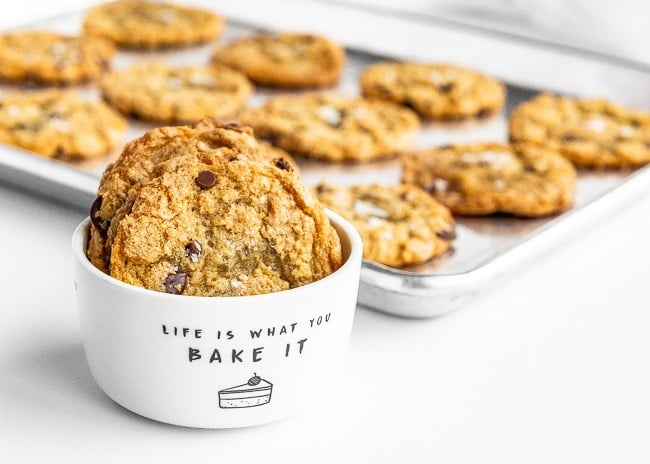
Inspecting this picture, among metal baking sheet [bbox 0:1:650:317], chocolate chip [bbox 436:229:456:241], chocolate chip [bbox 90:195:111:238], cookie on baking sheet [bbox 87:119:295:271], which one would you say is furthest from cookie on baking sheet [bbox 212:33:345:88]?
chocolate chip [bbox 90:195:111:238]

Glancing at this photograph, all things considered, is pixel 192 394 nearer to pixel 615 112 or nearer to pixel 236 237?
pixel 236 237

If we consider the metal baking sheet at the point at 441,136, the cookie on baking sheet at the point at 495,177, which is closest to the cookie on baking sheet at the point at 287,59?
the metal baking sheet at the point at 441,136

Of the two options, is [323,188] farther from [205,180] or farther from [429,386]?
[205,180]

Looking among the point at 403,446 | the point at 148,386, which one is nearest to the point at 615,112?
the point at 403,446

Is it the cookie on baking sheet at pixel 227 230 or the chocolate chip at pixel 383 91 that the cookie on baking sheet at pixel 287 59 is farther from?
the cookie on baking sheet at pixel 227 230

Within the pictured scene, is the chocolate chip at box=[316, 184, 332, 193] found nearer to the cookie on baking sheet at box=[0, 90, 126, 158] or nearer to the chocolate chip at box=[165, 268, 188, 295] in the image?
the cookie on baking sheet at box=[0, 90, 126, 158]

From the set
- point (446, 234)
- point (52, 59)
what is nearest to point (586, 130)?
point (446, 234)

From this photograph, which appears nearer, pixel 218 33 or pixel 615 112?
pixel 615 112
